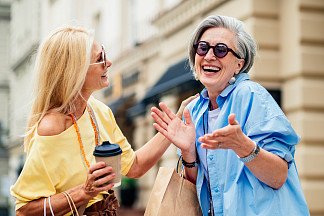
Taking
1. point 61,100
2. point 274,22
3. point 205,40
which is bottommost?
point 61,100

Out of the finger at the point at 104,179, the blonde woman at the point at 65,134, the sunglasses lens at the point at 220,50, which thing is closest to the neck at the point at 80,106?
the blonde woman at the point at 65,134

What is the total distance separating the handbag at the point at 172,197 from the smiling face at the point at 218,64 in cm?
46

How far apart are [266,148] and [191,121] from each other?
0.48 meters

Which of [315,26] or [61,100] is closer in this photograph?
[61,100]

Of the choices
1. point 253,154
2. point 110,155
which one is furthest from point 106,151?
point 253,154

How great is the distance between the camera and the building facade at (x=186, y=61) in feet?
22.3

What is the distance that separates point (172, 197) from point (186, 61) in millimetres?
1344

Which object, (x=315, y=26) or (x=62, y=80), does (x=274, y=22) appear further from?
(x=62, y=80)

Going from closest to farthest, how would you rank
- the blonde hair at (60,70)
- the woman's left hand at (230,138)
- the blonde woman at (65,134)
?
the woman's left hand at (230,138) < the blonde woman at (65,134) < the blonde hair at (60,70)

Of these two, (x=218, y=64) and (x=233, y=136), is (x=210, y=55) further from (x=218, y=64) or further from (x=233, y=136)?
(x=233, y=136)

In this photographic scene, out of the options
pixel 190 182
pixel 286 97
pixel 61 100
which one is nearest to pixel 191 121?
pixel 190 182

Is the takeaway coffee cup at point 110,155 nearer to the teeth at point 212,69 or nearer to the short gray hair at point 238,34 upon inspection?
the teeth at point 212,69

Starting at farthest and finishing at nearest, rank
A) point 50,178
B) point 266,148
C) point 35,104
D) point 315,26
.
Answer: point 315,26 < point 35,104 < point 50,178 < point 266,148

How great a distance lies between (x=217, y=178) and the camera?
2.29m
